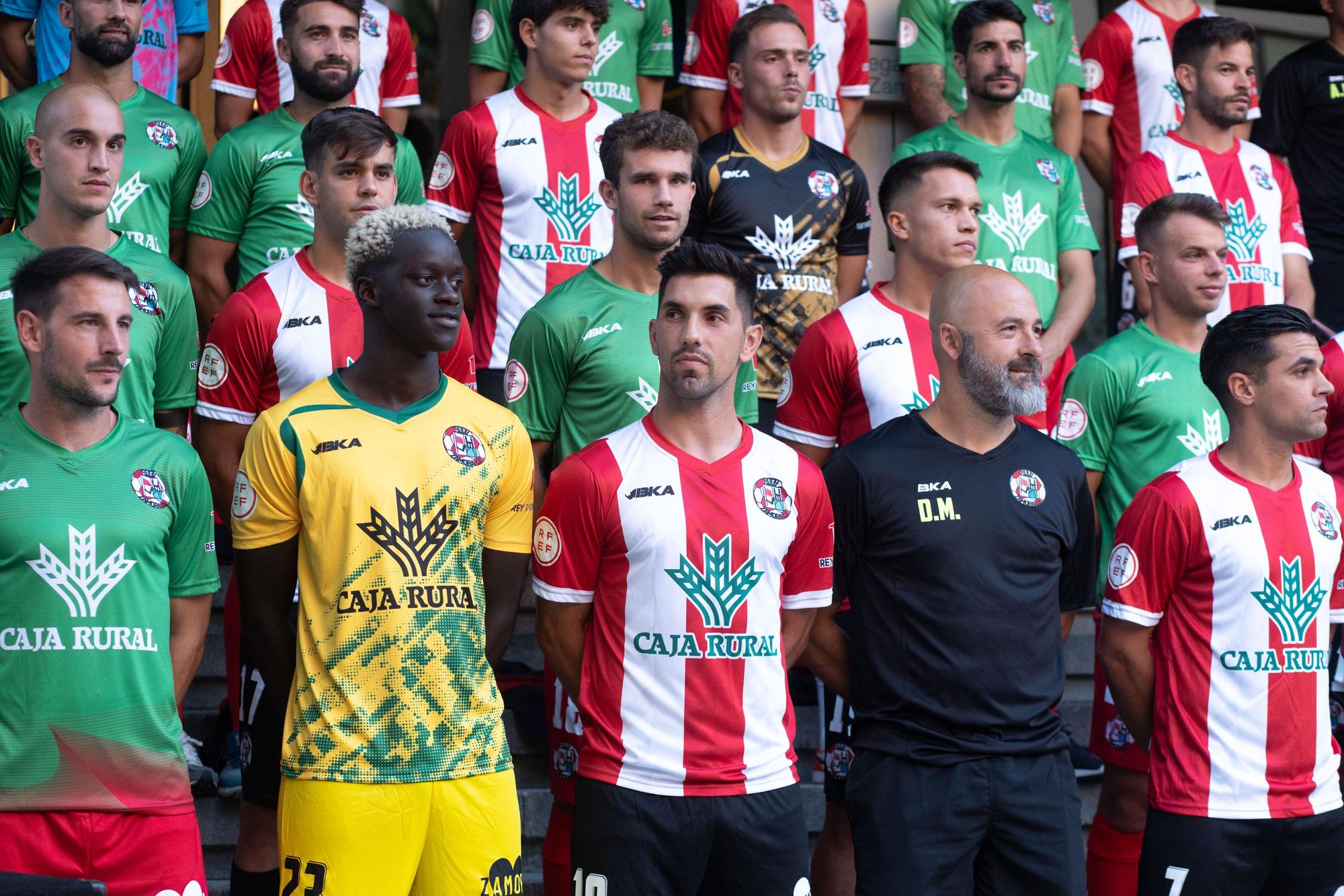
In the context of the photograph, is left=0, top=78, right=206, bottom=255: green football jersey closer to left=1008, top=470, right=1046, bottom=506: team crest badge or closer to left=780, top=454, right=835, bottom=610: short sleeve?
left=780, top=454, right=835, bottom=610: short sleeve

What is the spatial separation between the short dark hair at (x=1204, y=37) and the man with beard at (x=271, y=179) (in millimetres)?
3689

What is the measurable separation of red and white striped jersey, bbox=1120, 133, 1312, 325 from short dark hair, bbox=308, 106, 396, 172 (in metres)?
3.64

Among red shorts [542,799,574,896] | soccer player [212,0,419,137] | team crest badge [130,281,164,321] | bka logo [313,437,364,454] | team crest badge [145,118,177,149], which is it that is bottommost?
red shorts [542,799,574,896]

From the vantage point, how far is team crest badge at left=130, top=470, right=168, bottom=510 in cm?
411

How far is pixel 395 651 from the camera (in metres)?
3.94

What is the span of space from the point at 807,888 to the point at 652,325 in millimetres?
1633

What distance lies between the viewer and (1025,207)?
705cm

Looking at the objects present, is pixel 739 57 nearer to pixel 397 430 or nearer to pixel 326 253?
pixel 326 253

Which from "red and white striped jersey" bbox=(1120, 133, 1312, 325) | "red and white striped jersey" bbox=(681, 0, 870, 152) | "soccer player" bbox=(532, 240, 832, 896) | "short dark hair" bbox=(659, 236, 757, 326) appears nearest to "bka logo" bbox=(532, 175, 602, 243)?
"red and white striped jersey" bbox=(681, 0, 870, 152)

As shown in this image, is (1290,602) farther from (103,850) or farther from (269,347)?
(103,850)

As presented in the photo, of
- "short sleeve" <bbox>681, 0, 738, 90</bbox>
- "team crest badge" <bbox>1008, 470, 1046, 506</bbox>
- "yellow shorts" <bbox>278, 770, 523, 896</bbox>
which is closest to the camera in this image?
"yellow shorts" <bbox>278, 770, 523, 896</bbox>

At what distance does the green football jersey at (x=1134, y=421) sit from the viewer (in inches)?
231

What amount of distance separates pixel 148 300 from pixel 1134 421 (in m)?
3.46

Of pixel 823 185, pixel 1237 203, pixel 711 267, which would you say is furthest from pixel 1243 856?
pixel 1237 203
